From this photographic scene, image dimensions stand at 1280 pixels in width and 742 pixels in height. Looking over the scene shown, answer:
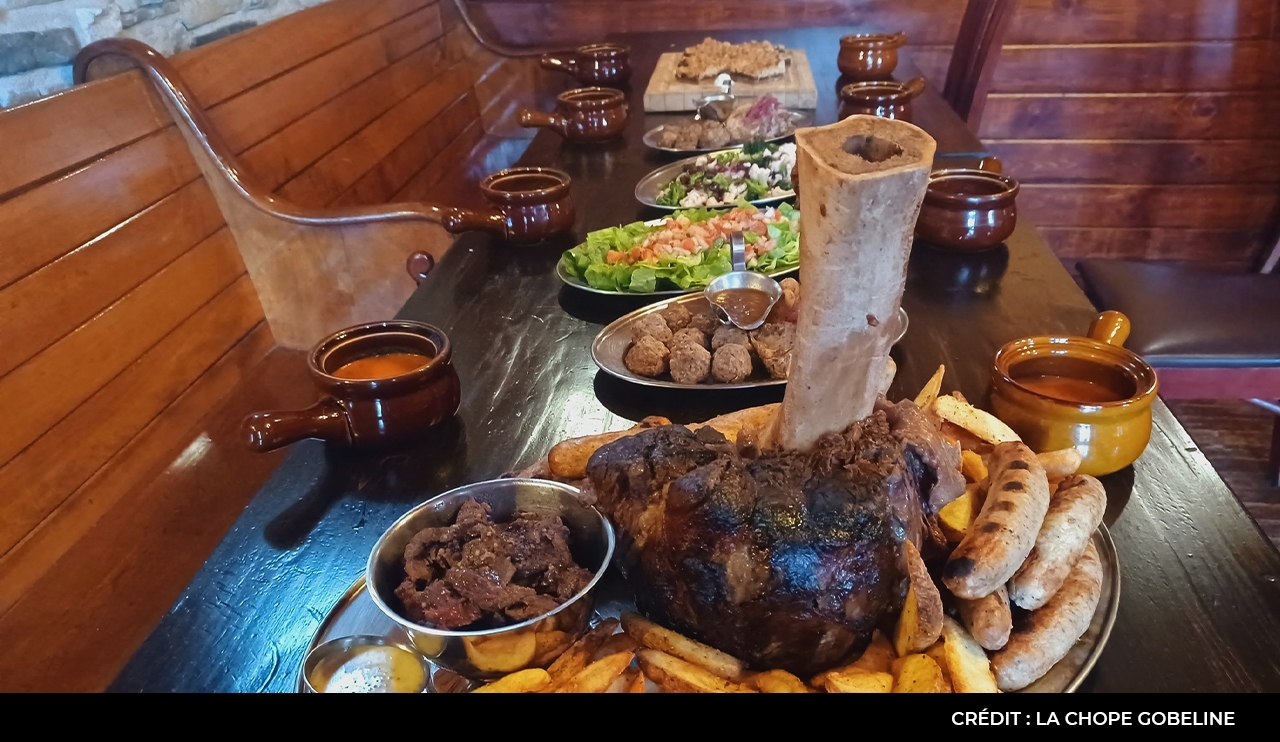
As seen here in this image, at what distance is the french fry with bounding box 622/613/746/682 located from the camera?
887mm

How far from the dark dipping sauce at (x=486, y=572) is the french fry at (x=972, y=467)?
552mm

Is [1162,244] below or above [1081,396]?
below

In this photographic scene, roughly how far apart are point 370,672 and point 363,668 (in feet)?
0.04

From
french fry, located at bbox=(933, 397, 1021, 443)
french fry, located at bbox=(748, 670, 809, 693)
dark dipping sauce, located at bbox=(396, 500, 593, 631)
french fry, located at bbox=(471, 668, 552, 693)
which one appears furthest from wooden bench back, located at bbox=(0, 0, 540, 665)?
french fry, located at bbox=(933, 397, 1021, 443)

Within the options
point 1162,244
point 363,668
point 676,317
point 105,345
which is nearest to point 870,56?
point 676,317

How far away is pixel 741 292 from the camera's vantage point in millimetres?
1642

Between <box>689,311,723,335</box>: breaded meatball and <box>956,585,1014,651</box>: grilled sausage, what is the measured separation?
77cm

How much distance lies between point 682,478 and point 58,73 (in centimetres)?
215

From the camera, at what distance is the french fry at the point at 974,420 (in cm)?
116

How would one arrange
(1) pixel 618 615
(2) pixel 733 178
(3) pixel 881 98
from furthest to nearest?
(3) pixel 881 98 < (2) pixel 733 178 < (1) pixel 618 615

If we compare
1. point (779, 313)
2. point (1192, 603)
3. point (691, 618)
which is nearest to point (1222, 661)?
point (1192, 603)

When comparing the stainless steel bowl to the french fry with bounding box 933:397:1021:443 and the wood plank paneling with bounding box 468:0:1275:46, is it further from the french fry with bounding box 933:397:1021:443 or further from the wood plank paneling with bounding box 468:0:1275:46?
the wood plank paneling with bounding box 468:0:1275:46

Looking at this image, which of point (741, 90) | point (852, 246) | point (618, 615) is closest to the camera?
point (852, 246)

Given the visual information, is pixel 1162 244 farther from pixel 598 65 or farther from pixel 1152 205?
pixel 598 65
